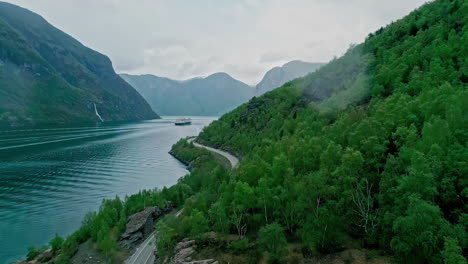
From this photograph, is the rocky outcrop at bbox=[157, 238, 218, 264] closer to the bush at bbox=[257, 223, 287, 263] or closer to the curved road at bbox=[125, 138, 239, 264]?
the curved road at bbox=[125, 138, 239, 264]

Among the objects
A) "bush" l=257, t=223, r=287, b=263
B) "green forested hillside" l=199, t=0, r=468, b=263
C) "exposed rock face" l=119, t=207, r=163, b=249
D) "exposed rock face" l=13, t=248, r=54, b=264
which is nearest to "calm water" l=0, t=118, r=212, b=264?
"exposed rock face" l=13, t=248, r=54, b=264

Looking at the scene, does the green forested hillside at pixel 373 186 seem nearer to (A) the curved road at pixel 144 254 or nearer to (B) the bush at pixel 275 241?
(B) the bush at pixel 275 241

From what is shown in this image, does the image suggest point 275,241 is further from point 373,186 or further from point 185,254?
point 185,254

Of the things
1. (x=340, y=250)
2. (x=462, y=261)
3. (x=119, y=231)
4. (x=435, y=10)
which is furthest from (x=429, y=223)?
(x=435, y=10)

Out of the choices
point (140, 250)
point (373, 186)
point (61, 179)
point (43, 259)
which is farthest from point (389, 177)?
point (61, 179)

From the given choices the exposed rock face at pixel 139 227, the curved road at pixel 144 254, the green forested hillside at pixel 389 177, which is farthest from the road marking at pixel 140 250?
the green forested hillside at pixel 389 177

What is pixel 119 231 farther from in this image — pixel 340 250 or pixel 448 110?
pixel 448 110
